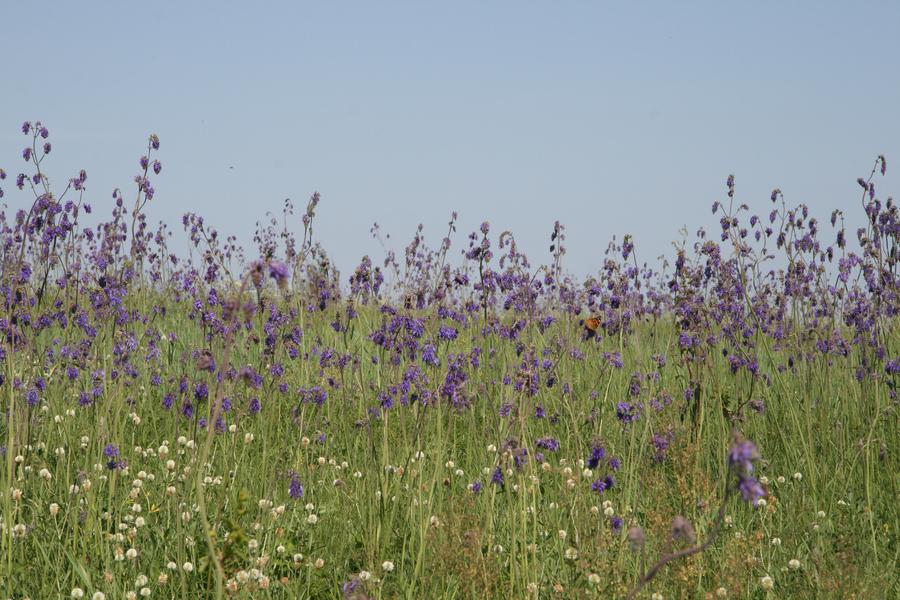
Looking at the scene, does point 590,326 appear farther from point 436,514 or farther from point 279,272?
point 279,272

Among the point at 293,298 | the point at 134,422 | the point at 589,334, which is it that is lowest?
the point at 134,422

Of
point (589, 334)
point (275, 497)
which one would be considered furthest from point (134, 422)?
point (589, 334)

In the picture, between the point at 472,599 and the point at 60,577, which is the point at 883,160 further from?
the point at 60,577

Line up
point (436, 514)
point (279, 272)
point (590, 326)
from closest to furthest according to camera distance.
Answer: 1. point (279, 272)
2. point (436, 514)
3. point (590, 326)

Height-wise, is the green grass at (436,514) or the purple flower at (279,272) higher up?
the purple flower at (279,272)

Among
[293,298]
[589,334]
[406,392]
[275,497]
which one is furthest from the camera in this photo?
A: [293,298]

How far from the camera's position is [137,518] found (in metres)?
3.62

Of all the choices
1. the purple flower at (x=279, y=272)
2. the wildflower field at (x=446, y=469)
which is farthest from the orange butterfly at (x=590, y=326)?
the purple flower at (x=279, y=272)

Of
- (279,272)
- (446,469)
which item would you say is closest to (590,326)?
(446,469)

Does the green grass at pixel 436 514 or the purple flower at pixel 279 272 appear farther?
the green grass at pixel 436 514

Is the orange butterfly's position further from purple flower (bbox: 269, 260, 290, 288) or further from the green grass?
purple flower (bbox: 269, 260, 290, 288)

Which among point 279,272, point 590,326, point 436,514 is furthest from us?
point 590,326

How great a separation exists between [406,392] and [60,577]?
1725 millimetres

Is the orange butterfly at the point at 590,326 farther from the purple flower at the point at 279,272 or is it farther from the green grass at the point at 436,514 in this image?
the purple flower at the point at 279,272
